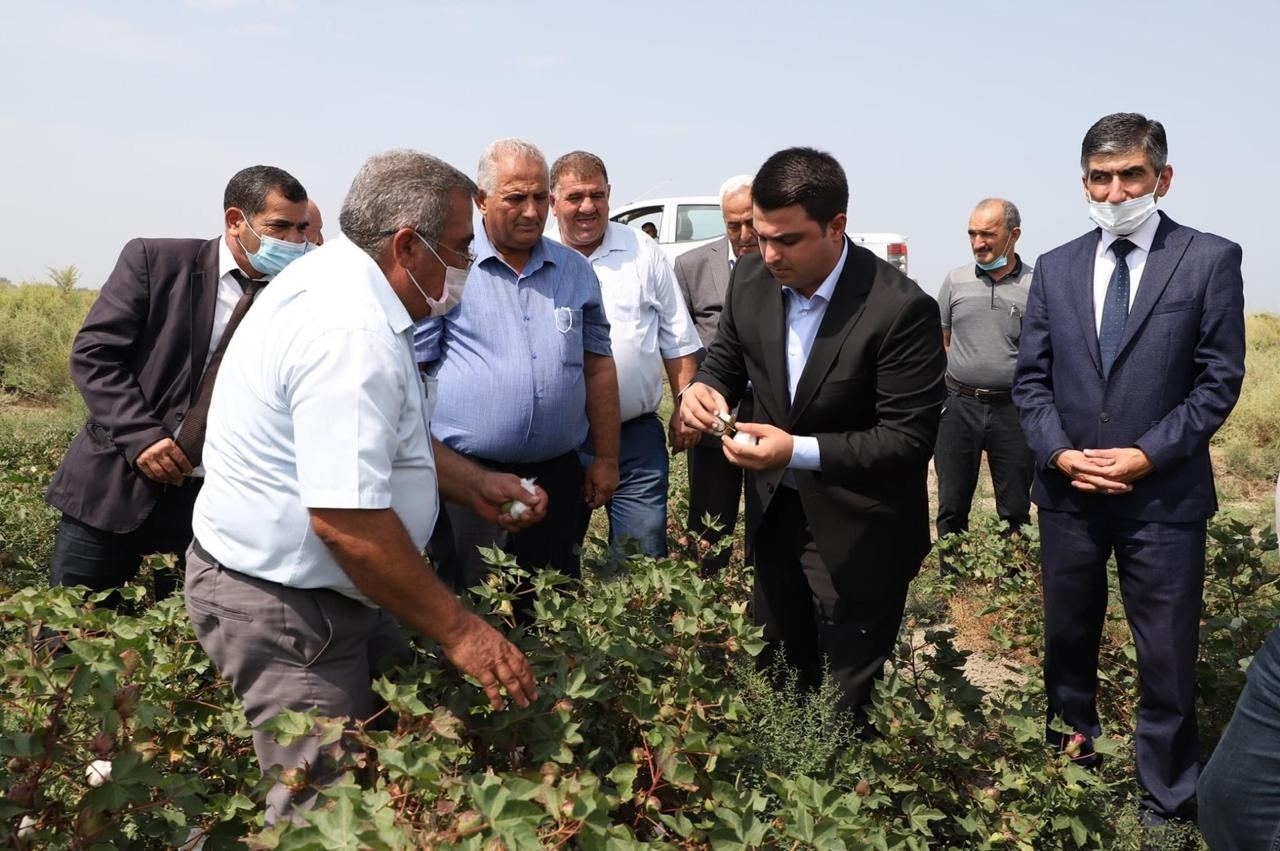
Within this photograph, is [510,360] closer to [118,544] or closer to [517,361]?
[517,361]

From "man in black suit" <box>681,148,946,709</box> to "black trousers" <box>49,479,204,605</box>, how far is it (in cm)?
163

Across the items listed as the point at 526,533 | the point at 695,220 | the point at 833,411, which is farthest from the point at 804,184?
the point at 695,220

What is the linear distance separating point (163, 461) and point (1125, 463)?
9.31 ft

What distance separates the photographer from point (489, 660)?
2.28 metres

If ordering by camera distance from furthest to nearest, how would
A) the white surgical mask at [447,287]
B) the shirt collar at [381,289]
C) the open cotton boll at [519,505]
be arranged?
the open cotton boll at [519,505] < the white surgical mask at [447,287] < the shirt collar at [381,289]

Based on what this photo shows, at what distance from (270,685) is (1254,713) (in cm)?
200

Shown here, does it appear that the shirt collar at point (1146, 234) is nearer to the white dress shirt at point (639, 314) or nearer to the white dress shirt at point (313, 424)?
the white dress shirt at point (639, 314)

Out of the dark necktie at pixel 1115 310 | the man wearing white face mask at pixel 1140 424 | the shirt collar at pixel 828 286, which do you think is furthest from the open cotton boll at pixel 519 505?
the dark necktie at pixel 1115 310

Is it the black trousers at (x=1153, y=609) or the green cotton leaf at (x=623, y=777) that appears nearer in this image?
the green cotton leaf at (x=623, y=777)

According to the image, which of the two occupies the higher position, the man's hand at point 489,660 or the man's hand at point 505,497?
the man's hand at point 505,497

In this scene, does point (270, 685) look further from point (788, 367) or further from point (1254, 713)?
point (1254, 713)

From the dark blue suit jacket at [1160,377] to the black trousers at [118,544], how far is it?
8.80 ft

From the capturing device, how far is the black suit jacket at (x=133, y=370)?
136 inches

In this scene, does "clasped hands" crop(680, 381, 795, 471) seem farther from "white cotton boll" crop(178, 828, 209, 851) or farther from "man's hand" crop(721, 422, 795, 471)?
"white cotton boll" crop(178, 828, 209, 851)
